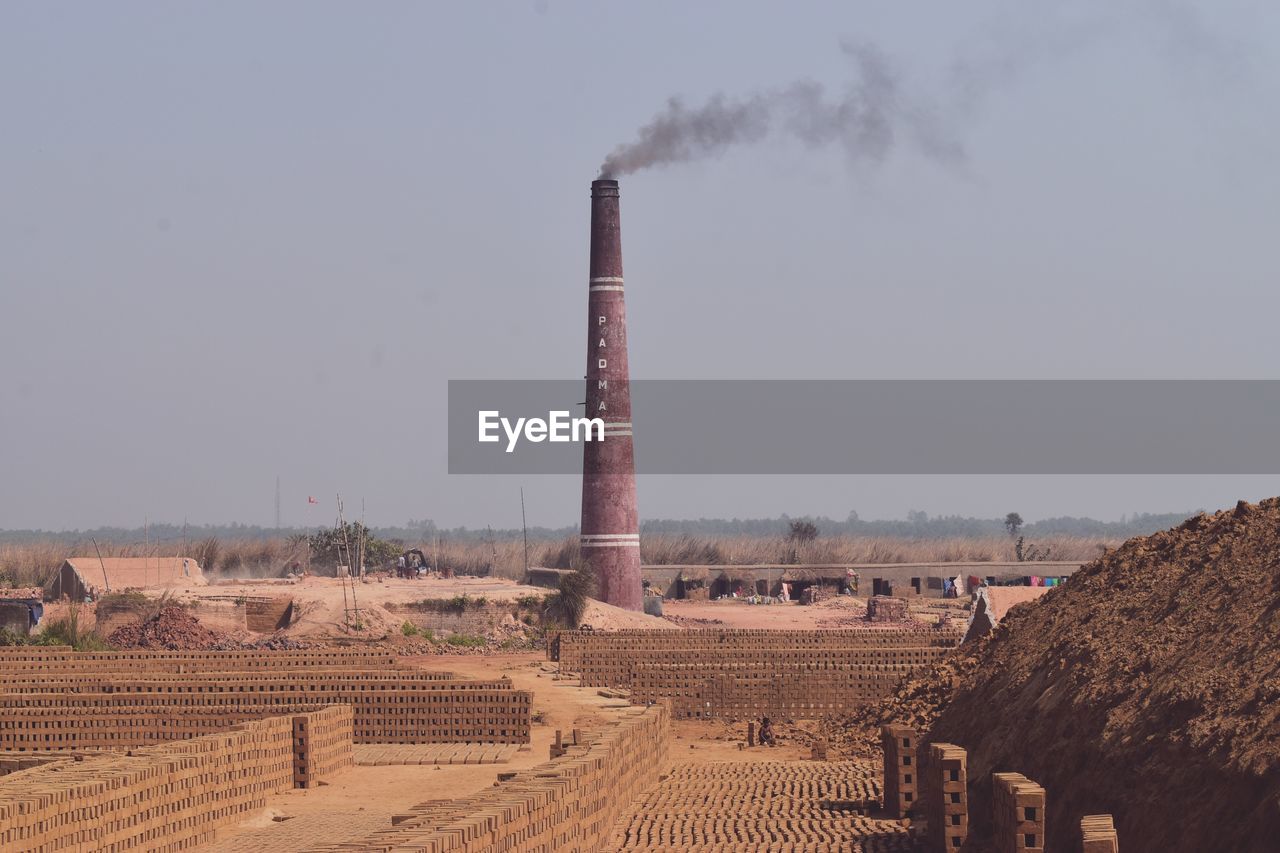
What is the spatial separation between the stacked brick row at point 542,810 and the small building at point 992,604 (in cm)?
1113

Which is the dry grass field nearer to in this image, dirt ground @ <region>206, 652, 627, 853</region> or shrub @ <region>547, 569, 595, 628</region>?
shrub @ <region>547, 569, 595, 628</region>

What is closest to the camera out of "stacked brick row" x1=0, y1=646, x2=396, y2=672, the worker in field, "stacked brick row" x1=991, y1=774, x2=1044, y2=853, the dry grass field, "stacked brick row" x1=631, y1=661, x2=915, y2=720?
"stacked brick row" x1=991, y1=774, x2=1044, y2=853

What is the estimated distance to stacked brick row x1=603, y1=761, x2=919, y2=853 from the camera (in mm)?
14797

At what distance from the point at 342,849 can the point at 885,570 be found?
152 ft

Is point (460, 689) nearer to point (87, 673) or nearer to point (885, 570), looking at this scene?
point (87, 673)

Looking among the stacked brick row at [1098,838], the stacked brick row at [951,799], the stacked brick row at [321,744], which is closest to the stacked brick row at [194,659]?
the stacked brick row at [321,744]

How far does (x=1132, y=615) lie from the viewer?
18.8m

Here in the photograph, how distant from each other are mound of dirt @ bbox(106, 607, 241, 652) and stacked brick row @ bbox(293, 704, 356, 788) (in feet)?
46.5

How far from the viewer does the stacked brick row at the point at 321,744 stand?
65.0 ft

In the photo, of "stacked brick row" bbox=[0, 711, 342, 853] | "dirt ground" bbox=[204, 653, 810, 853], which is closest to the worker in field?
"dirt ground" bbox=[204, 653, 810, 853]

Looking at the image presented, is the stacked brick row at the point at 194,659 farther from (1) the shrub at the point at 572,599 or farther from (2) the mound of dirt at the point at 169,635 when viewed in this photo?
(1) the shrub at the point at 572,599

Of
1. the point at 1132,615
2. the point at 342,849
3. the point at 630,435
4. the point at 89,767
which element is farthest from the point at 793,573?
the point at 342,849

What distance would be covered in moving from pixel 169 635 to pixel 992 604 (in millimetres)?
15397

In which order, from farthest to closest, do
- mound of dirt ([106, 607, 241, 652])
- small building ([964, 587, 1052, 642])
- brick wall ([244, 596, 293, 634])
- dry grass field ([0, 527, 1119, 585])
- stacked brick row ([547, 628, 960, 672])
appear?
dry grass field ([0, 527, 1119, 585]) < brick wall ([244, 596, 293, 634]) < mound of dirt ([106, 607, 241, 652]) < stacked brick row ([547, 628, 960, 672]) < small building ([964, 587, 1052, 642])
